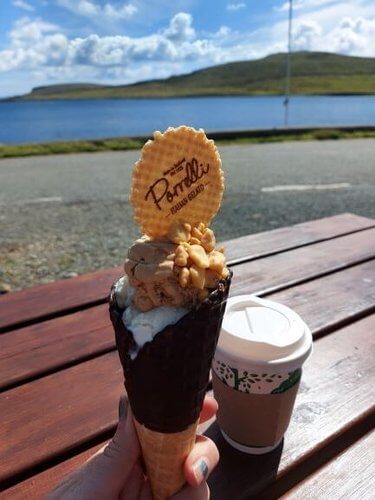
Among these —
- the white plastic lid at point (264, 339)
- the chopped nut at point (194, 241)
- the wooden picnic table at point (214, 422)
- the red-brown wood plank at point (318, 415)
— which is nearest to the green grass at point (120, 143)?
the wooden picnic table at point (214, 422)

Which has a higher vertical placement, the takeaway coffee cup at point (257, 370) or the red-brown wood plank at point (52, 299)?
the takeaway coffee cup at point (257, 370)

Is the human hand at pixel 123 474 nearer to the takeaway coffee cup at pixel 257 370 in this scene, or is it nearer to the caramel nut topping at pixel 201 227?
the takeaway coffee cup at pixel 257 370

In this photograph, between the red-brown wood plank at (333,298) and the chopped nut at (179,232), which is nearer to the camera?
the chopped nut at (179,232)

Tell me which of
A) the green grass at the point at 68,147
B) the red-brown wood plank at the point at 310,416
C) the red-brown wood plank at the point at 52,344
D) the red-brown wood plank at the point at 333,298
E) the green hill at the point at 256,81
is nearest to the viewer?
the red-brown wood plank at the point at 310,416

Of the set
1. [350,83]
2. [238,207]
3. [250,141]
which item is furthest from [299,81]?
[238,207]

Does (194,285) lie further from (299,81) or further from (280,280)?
(299,81)

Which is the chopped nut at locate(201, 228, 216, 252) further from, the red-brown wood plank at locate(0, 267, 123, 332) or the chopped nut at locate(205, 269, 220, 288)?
the red-brown wood plank at locate(0, 267, 123, 332)

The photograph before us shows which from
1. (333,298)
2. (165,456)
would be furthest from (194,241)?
(333,298)

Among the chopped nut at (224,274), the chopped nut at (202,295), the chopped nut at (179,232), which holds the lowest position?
the chopped nut at (202,295)
